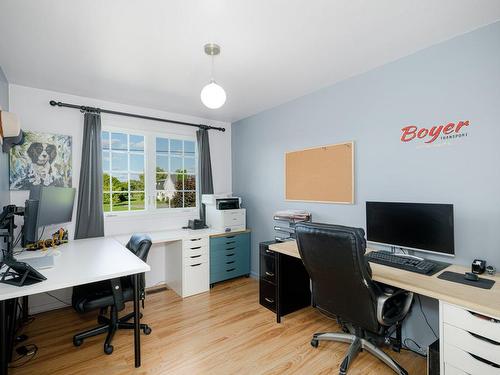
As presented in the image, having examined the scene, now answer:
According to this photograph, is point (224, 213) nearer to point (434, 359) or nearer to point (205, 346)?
point (205, 346)

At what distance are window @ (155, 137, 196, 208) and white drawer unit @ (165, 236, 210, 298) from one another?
2.45ft

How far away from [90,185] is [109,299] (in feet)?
5.03

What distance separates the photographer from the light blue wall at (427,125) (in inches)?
70.1

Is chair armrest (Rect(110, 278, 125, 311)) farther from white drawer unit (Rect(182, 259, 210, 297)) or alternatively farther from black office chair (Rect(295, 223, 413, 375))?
black office chair (Rect(295, 223, 413, 375))

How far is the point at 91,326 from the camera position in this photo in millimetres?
2539

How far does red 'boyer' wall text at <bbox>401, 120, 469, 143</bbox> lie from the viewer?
192cm

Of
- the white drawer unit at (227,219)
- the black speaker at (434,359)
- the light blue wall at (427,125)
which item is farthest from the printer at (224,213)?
the black speaker at (434,359)

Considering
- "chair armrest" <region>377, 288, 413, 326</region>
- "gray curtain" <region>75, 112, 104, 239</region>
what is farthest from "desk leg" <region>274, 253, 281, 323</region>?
"gray curtain" <region>75, 112, 104, 239</region>

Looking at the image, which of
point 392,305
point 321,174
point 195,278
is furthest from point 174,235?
point 392,305

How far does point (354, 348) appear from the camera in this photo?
1.95 metres

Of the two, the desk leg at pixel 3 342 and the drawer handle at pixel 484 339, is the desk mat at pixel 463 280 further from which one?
the desk leg at pixel 3 342

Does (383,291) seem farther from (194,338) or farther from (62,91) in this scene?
(62,91)

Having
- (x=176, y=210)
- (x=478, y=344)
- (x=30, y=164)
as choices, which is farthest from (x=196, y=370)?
(x=30, y=164)

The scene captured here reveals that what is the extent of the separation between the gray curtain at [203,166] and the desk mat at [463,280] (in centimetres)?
304
